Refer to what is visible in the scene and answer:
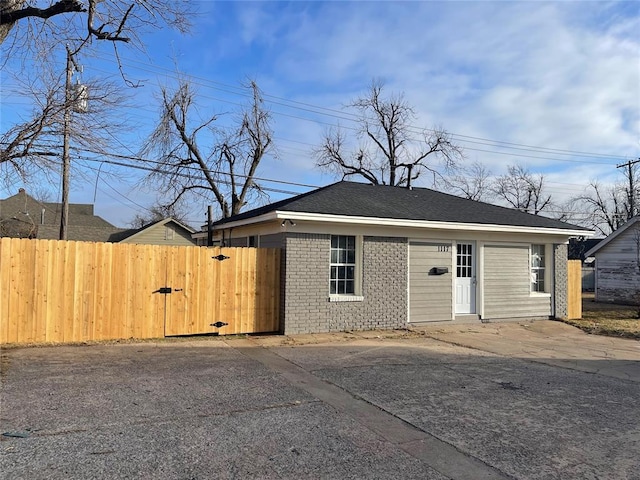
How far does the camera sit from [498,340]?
1089cm

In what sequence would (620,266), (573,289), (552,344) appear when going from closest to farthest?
1. (552,344)
2. (573,289)
3. (620,266)

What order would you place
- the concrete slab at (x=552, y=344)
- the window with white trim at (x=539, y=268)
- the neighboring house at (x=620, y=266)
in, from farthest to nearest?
the neighboring house at (x=620, y=266) → the window with white trim at (x=539, y=268) → the concrete slab at (x=552, y=344)

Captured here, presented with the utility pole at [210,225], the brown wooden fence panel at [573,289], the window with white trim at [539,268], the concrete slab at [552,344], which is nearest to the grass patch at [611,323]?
the brown wooden fence panel at [573,289]

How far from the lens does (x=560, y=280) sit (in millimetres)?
14734

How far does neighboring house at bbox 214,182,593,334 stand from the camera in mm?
10969

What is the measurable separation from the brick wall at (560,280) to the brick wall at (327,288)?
5616 mm

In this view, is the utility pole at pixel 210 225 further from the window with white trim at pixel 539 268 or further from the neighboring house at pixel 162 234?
the neighboring house at pixel 162 234

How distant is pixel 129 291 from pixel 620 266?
2332 cm

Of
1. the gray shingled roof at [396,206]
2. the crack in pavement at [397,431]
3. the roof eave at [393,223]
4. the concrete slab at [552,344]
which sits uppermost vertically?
the gray shingled roof at [396,206]

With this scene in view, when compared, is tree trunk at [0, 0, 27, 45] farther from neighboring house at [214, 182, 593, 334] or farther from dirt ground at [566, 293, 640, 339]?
dirt ground at [566, 293, 640, 339]

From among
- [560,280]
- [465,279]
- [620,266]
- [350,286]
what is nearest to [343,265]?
[350,286]

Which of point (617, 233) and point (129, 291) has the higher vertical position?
point (617, 233)

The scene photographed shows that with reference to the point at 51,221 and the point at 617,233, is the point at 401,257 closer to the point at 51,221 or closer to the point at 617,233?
the point at 617,233

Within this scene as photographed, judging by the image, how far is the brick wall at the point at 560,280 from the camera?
14648 millimetres
